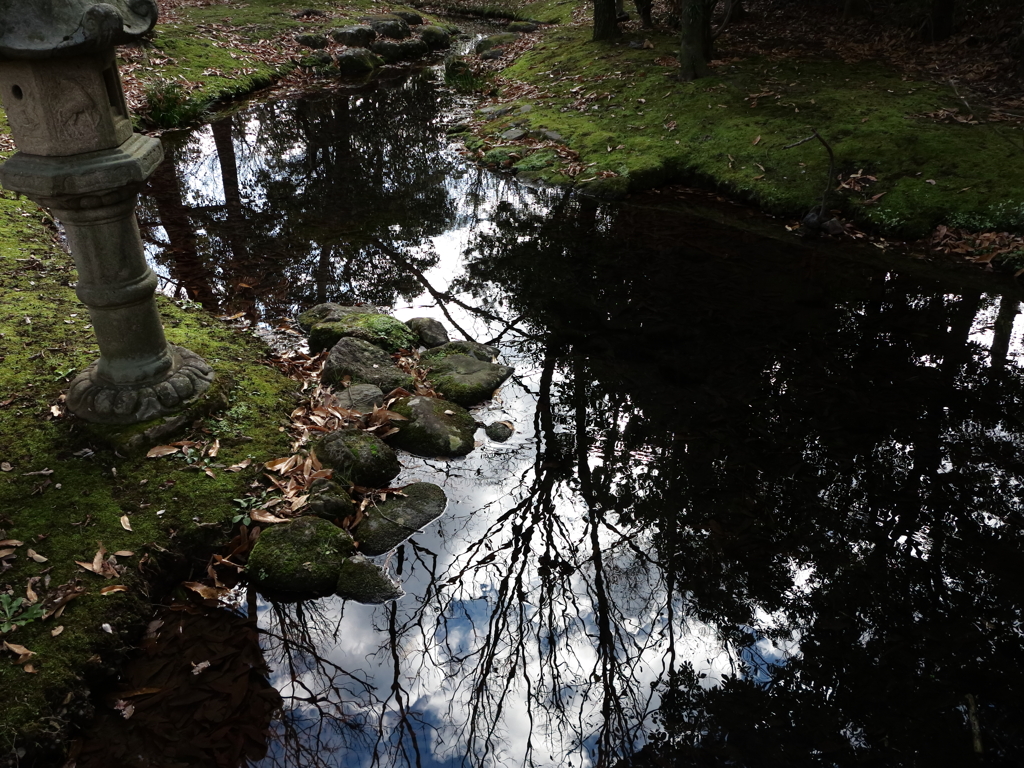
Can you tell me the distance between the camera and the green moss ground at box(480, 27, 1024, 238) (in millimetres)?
9789

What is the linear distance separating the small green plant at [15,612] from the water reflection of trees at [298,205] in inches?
174

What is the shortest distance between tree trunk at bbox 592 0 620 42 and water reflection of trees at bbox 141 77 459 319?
4865 millimetres

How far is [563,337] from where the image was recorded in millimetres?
7781

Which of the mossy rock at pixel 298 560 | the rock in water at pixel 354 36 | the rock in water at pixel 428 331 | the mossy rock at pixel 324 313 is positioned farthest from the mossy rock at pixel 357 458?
the rock in water at pixel 354 36

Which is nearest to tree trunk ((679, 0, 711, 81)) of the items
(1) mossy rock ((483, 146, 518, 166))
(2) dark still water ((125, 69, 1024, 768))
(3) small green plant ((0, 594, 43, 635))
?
(1) mossy rock ((483, 146, 518, 166))

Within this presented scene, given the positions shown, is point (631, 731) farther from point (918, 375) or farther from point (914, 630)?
point (918, 375)

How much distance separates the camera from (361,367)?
268 inches

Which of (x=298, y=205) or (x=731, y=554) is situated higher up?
(x=298, y=205)

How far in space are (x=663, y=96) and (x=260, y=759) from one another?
13132 millimetres

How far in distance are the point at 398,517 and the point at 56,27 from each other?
12.4ft

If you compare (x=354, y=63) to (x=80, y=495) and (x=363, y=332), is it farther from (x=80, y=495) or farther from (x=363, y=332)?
(x=80, y=495)

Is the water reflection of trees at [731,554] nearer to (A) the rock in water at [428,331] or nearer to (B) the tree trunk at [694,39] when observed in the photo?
(A) the rock in water at [428,331]

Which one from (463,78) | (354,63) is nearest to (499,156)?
(463,78)

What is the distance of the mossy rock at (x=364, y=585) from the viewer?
4684 millimetres
